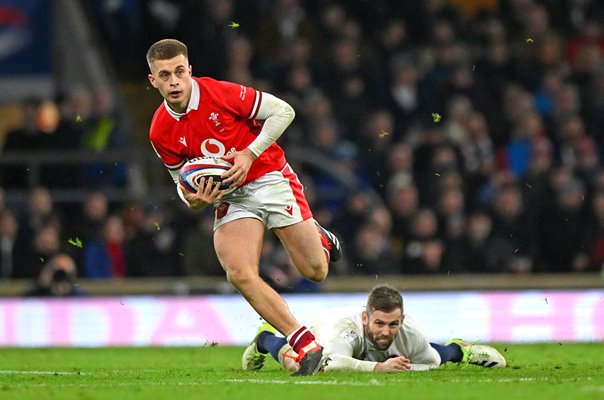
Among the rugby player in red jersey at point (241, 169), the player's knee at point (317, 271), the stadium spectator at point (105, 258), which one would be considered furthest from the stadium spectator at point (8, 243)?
the player's knee at point (317, 271)

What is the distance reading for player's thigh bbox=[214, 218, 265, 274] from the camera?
29.5 feet

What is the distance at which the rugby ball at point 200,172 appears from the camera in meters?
8.96

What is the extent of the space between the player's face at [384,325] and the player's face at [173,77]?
1816mm

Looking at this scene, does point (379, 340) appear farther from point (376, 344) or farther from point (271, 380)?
point (271, 380)

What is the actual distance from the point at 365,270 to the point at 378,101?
105 inches

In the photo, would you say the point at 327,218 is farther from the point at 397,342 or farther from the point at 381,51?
the point at 397,342

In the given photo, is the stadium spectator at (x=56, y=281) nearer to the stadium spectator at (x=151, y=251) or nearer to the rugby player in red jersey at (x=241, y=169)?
the stadium spectator at (x=151, y=251)

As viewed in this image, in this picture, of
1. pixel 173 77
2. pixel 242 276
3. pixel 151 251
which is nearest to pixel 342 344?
pixel 242 276

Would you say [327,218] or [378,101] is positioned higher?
[378,101]

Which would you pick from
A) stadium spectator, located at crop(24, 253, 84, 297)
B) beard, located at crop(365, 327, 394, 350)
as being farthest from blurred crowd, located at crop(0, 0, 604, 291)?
beard, located at crop(365, 327, 394, 350)

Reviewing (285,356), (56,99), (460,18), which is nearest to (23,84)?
(56,99)

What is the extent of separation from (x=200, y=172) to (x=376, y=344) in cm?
160

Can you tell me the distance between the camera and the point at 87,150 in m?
15.7

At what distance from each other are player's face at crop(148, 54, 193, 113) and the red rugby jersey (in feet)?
0.47
